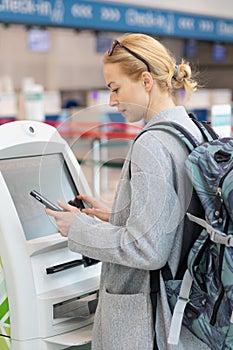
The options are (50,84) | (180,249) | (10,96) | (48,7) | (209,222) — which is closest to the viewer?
(209,222)

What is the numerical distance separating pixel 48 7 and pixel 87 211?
604 cm

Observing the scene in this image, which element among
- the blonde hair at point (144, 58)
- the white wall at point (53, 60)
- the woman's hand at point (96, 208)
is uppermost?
the blonde hair at point (144, 58)

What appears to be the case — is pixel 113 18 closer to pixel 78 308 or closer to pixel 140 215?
pixel 78 308

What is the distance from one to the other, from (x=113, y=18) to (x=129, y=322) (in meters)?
7.08

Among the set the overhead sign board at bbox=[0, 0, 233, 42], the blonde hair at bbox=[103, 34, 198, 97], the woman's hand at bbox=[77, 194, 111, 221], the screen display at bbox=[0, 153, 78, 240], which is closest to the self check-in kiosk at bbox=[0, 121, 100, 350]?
the screen display at bbox=[0, 153, 78, 240]

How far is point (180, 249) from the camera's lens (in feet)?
5.37

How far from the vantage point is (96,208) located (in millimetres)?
1929

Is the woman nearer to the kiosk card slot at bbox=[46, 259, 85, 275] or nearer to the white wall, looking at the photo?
the kiosk card slot at bbox=[46, 259, 85, 275]

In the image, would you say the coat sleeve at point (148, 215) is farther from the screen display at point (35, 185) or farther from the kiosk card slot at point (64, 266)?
the screen display at point (35, 185)

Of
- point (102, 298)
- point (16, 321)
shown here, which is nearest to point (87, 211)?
point (102, 298)

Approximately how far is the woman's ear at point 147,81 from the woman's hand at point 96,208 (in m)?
0.41

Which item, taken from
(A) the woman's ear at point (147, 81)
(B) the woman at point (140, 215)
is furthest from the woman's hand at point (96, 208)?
Answer: (A) the woman's ear at point (147, 81)

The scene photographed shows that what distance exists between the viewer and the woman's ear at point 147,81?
64.9 inches

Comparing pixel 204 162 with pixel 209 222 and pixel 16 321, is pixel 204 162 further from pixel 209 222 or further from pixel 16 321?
pixel 16 321
